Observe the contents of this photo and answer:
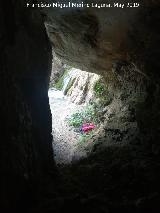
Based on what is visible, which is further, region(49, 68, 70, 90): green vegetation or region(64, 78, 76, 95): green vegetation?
region(49, 68, 70, 90): green vegetation

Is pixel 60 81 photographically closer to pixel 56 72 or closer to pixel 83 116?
pixel 56 72

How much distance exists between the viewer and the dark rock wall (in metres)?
5.24

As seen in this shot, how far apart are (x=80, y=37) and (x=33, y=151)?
18.0 feet

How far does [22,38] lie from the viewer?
24.3 feet

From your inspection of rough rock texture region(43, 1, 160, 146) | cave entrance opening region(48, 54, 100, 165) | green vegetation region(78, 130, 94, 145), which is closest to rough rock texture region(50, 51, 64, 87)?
cave entrance opening region(48, 54, 100, 165)

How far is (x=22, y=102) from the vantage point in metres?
6.55

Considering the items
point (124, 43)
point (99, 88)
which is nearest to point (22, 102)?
point (124, 43)

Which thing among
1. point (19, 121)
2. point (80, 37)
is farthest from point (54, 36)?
point (19, 121)

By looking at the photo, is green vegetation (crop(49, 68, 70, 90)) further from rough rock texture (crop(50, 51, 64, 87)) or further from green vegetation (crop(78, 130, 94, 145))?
green vegetation (crop(78, 130, 94, 145))

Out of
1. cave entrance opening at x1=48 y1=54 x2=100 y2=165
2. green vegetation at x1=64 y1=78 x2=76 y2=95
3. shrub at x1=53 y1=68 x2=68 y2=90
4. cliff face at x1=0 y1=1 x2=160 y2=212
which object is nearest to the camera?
cliff face at x1=0 y1=1 x2=160 y2=212

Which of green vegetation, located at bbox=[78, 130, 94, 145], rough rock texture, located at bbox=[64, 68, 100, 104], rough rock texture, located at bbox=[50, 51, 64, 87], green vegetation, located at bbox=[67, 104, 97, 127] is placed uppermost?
rough rock texture, located at bbox=[50, 51, 64, 87]

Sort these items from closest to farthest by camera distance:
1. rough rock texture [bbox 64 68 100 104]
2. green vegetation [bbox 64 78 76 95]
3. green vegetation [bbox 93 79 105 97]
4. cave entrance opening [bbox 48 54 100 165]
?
cave entrance opening [bbox 48 54 100 165] → green vegetation [bbox 93 79 105 97] → rough rock texture [bbox 64 68 100 104] → green vegetation [bbox 64 78 76 95]

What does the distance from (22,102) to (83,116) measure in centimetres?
952

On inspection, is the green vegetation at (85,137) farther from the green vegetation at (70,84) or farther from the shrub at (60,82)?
the shrub at (60,82)
